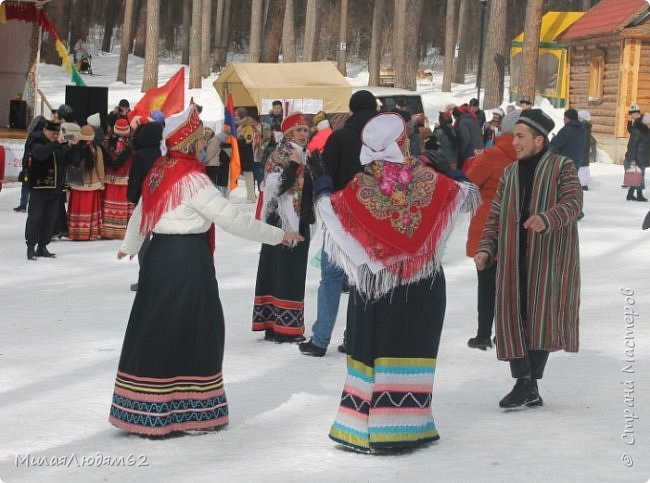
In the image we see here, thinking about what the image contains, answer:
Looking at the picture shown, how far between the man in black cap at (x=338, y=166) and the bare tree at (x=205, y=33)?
3330 cm

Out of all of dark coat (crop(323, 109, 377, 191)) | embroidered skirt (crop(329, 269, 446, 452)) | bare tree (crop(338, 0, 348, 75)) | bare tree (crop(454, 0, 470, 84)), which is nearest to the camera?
embroidered skirt (crop(329, 269, 446, 452))

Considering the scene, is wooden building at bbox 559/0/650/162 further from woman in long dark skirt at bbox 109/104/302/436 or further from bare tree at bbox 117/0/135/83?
woman in long dark skirt at bbox 109/104/302/436

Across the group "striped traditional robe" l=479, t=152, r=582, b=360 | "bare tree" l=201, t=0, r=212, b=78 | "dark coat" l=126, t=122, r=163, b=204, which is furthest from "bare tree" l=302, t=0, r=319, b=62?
"striped traditional robe" l=479, t=152, r=582, b=360

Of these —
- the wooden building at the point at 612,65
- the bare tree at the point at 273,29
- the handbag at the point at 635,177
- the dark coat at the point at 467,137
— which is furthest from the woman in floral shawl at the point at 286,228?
the wooden building at the point at 612,65

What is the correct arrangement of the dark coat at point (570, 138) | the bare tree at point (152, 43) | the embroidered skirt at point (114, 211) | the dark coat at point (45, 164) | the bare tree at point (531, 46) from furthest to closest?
the bare tree at point (152, 43) → the bare tree at point (531, 46) → the dark coat at point (570, 138) → the embroidered skirt at point (114, 211) → the dark coat at point (45, 164)

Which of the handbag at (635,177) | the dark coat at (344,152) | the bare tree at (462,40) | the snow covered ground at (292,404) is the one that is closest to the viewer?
the snow covered ground at (292,404)

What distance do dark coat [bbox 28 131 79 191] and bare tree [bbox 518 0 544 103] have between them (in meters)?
14.8

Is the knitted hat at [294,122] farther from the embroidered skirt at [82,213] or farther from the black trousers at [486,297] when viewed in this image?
the embroidered skirt at [82,213]

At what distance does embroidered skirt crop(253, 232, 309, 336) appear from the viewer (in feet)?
27.3

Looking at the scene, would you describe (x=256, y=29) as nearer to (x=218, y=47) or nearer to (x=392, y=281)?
(x=218, y=47)

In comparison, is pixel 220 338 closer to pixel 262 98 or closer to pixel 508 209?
pixel 508 209

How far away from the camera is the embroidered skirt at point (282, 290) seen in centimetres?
833

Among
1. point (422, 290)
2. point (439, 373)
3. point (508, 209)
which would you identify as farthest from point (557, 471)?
point (439, 373)

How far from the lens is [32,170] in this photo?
12.4 m
